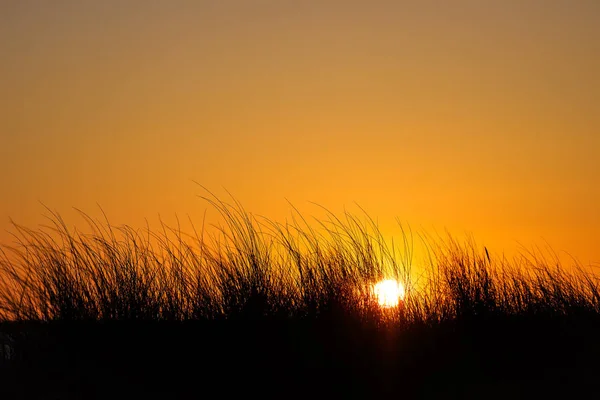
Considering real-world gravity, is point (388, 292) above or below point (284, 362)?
above

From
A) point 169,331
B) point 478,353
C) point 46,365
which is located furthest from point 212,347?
point 478,353

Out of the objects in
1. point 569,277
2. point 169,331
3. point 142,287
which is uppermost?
point 569,277

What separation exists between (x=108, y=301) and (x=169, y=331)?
59 centimetres

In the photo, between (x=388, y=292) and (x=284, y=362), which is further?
(x=388, y=292)

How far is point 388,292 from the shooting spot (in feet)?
17.9

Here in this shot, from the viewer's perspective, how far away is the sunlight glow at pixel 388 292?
5305 mm

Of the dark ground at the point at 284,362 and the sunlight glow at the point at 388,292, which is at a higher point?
the sunlight glow at the point at 388,292

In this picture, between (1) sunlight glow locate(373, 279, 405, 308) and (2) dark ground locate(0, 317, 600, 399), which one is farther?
(1) sunlight glow locate(373, 279, 405, 308)

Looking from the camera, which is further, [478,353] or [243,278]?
[243,278]

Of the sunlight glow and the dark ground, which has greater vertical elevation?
the sunlight glow

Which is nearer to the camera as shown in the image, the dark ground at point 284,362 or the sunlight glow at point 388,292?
the dark ground at point 284,362

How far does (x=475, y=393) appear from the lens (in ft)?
13.6

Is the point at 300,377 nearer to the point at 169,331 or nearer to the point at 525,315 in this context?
the point at 169,331

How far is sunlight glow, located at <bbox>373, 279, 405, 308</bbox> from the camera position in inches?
209
